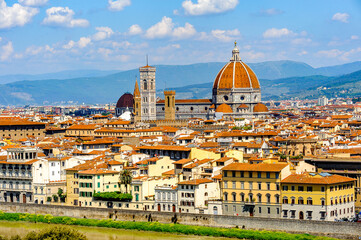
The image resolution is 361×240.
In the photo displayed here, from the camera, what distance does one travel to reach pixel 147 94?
13975 centimetres

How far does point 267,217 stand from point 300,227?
3.36 m

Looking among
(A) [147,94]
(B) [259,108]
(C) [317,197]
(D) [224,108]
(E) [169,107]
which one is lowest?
A: (C) [317,197]

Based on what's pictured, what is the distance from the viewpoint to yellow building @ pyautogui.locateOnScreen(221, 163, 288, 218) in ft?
157

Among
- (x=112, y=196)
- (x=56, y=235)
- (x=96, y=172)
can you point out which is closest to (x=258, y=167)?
(x=112, y=196)

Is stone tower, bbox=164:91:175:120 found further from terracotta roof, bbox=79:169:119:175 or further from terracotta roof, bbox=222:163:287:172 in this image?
terracotta roof, bbox=222:163:287:172

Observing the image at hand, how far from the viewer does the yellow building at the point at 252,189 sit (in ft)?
157

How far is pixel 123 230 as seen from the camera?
51.2 metres

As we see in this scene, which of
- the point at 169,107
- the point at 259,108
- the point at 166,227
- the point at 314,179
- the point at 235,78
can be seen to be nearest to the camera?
the point at 314,179

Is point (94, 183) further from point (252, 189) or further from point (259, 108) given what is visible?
point (259, 108)

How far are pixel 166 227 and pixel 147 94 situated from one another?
91.4m

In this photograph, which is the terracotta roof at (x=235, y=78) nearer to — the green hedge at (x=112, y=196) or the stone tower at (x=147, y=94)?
the stone tower at (x=147, y=94)

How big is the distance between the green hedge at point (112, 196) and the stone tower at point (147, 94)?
83369 mm

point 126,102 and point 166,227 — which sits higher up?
point 126,102

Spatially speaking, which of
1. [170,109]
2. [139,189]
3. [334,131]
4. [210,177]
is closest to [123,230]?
[139,189]
